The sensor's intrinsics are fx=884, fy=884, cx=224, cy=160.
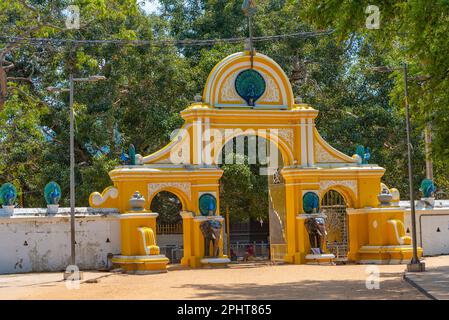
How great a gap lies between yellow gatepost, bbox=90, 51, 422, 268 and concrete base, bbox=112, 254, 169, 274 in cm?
187

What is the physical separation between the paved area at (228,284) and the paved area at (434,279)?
11.8 inches

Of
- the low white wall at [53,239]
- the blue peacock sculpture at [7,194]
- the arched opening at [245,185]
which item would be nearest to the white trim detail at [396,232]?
the arched opening at [245,185]

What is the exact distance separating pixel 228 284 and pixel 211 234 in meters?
6.97

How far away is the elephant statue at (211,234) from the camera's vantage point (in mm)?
28859

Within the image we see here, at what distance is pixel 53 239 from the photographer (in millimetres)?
28125

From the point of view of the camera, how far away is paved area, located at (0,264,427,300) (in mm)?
18453

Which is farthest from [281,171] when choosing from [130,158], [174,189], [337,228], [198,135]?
[130,158]

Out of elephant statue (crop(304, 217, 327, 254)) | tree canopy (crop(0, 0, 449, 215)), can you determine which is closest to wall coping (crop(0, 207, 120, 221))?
tree canopy (crop(0, 0, 449, 215))

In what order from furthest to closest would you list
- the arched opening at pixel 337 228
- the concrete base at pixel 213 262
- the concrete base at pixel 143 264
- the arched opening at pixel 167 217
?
1. the arched opening at pixel 167 217
2. the arched opening at pixel 337 228
3. the concrete base at pixel 213 262
4. the concrete base at pixel 143 264

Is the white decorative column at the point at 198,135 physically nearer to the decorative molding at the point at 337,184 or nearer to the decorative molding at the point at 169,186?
the decorative molding at the point at 169,186

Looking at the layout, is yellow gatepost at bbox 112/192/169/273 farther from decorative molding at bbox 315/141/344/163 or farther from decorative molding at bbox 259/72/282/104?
decorative molding at bbox 315/141/344/163

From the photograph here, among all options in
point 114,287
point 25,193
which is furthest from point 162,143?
point 114,287

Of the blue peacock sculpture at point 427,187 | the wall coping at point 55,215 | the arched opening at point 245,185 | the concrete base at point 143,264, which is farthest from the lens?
the arched opening at point 245,185

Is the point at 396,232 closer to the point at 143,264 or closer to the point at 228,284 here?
the point at 143,264
